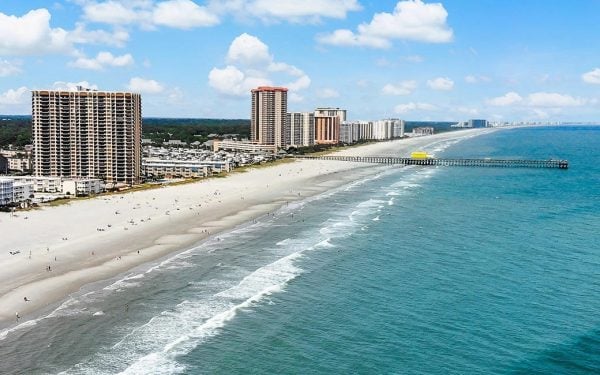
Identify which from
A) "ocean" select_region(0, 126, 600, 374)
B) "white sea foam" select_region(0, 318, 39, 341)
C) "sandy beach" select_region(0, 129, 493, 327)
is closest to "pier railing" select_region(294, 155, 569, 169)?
"sandy beach" select_region(0, 129, 493, 327)

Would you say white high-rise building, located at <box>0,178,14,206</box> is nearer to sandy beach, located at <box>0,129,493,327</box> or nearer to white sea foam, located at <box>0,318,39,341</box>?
sandy beach, located at <box>0,129,493,327</box>

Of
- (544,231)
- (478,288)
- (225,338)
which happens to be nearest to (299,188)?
(544,231)

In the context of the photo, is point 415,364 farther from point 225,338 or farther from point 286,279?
point 286,279

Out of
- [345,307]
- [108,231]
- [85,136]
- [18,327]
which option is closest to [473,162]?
[85,136]

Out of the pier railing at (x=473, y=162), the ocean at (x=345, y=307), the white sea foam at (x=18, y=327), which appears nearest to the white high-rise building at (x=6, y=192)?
the ocean at (x=345, y=307)

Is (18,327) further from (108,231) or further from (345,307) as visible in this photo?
(108,231)

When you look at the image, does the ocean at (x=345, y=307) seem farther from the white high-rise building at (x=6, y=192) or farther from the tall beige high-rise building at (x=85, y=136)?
the tall beige high-rise building at (x=85, y=136)
